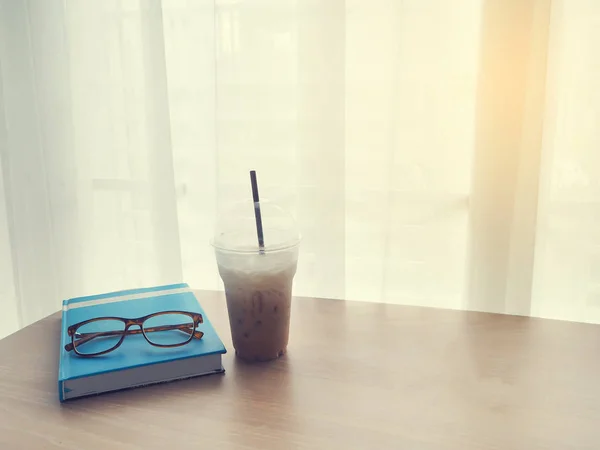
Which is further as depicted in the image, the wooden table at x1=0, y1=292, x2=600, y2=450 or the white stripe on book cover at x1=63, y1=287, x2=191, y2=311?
the white stripe on book cover at x1=63, y1=287, x2=191, y2=311

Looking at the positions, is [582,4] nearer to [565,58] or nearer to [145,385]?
[565,58]

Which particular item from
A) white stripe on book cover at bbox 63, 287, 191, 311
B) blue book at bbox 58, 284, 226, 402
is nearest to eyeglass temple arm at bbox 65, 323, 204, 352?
blue book at bbox 58, 284, 226, 402

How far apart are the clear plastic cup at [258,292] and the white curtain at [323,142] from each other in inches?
22.5

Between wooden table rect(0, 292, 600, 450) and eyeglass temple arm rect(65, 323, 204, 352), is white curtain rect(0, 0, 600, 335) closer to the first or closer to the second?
wooden table rect(0, 292, 600, 450)

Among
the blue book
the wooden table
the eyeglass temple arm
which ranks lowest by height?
the wooden table

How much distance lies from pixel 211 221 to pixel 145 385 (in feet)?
2.54

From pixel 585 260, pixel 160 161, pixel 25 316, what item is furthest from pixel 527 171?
pixel 25 316

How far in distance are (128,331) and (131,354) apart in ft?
0.16

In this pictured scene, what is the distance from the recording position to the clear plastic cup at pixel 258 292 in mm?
687

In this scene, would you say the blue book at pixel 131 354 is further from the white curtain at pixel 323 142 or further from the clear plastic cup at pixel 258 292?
the white curtain at pixel 323 142

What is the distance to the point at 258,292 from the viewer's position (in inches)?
27.2

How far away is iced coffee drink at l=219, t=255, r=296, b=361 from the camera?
2.26 feet

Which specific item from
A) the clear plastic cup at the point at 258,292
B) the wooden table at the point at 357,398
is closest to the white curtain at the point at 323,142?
the wooden table at the point at 357,398

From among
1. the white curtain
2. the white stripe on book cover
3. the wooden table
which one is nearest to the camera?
the wooden table
